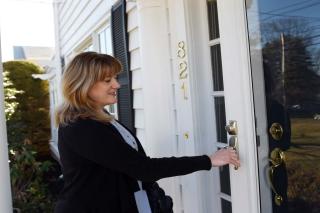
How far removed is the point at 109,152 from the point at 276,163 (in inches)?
31.8

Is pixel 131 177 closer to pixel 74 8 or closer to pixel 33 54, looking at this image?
pixel 74 8

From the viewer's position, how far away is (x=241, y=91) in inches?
78.0

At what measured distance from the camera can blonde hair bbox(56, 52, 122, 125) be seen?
5.90ft

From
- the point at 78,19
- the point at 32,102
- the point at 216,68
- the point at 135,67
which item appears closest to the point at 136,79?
the point at 135,67

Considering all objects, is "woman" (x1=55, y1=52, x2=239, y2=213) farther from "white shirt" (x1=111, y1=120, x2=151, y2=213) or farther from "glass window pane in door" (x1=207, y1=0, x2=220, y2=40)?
"glass window pane in door" (x1=207, y1=0, x2=220, y2=40)

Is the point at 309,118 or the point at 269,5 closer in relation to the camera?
the point at 309,118

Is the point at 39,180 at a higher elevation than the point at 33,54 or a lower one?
lower

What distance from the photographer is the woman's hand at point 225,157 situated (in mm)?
1934

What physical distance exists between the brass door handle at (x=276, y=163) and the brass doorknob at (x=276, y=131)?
6cm

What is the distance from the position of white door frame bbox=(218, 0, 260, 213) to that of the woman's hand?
39 mm

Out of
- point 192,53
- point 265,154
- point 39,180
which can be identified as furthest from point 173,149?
point 39,180

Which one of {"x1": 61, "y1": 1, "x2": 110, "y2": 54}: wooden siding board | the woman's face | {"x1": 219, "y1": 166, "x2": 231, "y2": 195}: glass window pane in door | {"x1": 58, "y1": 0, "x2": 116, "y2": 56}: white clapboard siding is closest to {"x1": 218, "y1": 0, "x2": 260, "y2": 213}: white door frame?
{"x1": 219, "y1": 166, "x2": 231, "y2": 195}: glass window pane in door

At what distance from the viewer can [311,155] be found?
5.71 feet

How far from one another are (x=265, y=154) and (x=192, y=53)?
0.81m
